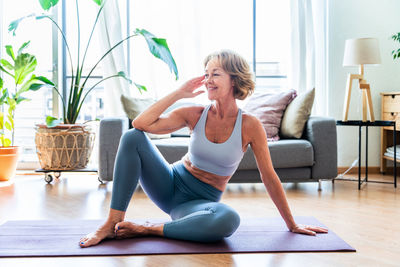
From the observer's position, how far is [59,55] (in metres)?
4.67

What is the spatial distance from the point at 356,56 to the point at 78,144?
8.49ft

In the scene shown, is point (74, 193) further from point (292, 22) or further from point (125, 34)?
point (292, 22)

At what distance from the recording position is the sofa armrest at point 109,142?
136 inches

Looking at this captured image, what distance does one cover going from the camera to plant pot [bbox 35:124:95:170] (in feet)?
12.6

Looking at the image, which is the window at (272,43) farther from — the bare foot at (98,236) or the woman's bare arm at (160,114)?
the bare foot at (98,236)

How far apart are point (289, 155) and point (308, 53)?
1472 millimetres

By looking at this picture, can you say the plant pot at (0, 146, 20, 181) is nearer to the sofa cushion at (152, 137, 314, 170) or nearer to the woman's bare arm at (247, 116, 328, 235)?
the sofa cushion at (152, 137, 314, 170)

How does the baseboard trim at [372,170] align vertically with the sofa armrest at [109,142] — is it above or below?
below

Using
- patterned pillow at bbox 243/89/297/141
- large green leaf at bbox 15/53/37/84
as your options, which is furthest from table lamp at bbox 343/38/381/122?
large green leaf at bbox 15/53/37/84

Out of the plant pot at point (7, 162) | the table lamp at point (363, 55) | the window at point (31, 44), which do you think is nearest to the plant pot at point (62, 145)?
the plant pot at point (7, 162)

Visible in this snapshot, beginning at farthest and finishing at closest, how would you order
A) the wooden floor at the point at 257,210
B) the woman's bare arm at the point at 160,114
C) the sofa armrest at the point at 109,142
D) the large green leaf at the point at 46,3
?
1. the large green leaf at the point at 46,3
2. the sofa armrest at the point at 109,142
3. the woman's bare arm at the point at 160,114
4. the wooden floor at the point at 257,210

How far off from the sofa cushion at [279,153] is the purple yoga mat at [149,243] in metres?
1.12

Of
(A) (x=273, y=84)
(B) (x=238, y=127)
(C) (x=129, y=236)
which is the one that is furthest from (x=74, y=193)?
(A) (x=273, y=84)

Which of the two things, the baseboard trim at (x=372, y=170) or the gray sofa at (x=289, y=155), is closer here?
the gray sofa at (x=289, y=155)
